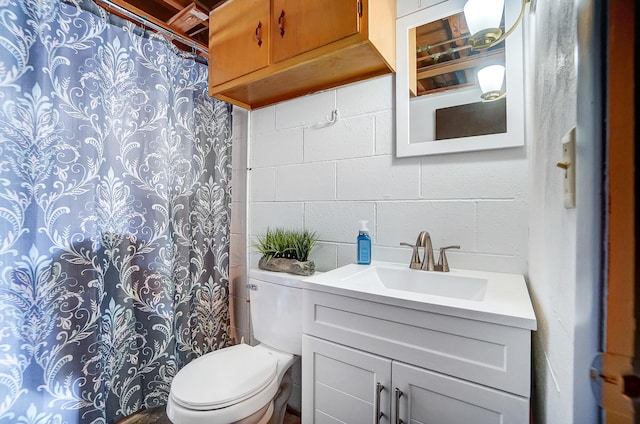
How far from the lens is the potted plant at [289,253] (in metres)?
1.32

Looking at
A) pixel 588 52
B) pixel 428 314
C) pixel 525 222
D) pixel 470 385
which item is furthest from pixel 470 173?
pixel 588 52

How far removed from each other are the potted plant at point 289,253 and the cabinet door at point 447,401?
62 cm

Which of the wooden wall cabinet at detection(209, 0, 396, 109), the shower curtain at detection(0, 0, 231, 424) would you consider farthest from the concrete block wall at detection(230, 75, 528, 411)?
the shower curtain at detection(0, 0, 231, 424)

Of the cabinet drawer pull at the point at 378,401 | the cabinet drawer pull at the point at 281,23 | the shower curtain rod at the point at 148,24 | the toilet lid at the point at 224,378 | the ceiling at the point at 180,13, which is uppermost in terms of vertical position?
the ceiling at the point at 180,13

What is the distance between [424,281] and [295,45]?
1141mm

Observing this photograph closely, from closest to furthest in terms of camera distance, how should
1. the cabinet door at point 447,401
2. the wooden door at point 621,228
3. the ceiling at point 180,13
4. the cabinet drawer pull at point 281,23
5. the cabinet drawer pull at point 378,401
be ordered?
the wooden door at point 621,228 → the cabinet door at point 447,401 → the cabinet drawer pull at point 378,401 → the cabinet drawer pull at point 281,23 → the ceiling at point 180,13

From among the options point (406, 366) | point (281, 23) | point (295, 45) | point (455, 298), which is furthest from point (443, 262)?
point (281, 23)

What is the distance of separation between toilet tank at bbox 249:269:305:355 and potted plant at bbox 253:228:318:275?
0.04 metres

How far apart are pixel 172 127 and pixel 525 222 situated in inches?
67.1

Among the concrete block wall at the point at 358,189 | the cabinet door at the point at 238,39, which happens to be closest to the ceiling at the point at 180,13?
the cabinet door at the point at 238,39

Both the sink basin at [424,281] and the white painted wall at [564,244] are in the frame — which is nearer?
the white painted wall at [564,244]

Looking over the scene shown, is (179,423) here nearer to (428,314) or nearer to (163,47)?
(428,314)

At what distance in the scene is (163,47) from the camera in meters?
1.43

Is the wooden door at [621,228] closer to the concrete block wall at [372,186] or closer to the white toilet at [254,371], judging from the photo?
the concrete block wall at [372,186]
